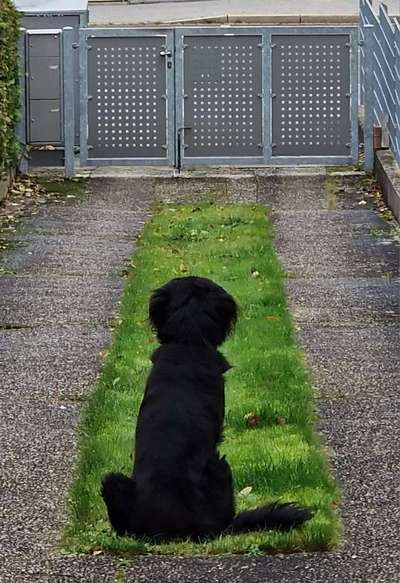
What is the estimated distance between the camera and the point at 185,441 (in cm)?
543

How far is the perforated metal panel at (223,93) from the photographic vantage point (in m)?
15.4

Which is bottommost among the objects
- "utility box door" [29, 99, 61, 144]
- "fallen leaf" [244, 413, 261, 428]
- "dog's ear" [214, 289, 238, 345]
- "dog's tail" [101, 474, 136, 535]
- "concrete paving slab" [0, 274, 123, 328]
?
"fallen leaf" [244, 413, 261, 428]

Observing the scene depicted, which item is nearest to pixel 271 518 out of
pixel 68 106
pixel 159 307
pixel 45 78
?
pixel 159 307

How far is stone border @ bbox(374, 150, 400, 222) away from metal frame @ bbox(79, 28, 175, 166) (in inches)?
89.2

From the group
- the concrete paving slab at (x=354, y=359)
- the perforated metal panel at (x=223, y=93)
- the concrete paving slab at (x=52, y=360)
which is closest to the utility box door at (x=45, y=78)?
the perforated metal panel at (x=223, y=93)

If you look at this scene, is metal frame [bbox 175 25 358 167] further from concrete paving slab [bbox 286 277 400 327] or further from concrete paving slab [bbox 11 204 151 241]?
concrete paving slab [bbox 286 277 400 327]

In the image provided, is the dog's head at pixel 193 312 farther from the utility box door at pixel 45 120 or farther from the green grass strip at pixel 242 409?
the utility box door at pixel 45 120

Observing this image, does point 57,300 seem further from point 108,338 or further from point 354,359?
point 354,359

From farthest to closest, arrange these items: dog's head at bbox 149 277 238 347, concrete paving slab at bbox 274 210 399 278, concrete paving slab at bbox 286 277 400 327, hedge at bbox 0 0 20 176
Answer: hedge at bbox 0 0 20 176 → concrete paving slab at bbox 274 210 399 278 → concrete paving slab at bbox 286 277 400 327 → dog's head at bbox 149 277 238 347

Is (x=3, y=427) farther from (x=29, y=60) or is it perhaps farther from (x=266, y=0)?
(x=266, y=0)

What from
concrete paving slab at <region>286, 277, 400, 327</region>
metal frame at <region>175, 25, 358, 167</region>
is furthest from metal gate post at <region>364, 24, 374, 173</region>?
concrete paving slab at <region>286, 277, 400, 327</region>

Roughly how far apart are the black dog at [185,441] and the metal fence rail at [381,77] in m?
8.73

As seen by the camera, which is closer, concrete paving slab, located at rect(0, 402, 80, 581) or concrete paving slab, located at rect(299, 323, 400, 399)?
concrete paving slab, located at rect(0, 402, 80, 581)

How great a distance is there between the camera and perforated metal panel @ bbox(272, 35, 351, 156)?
1541 cm
